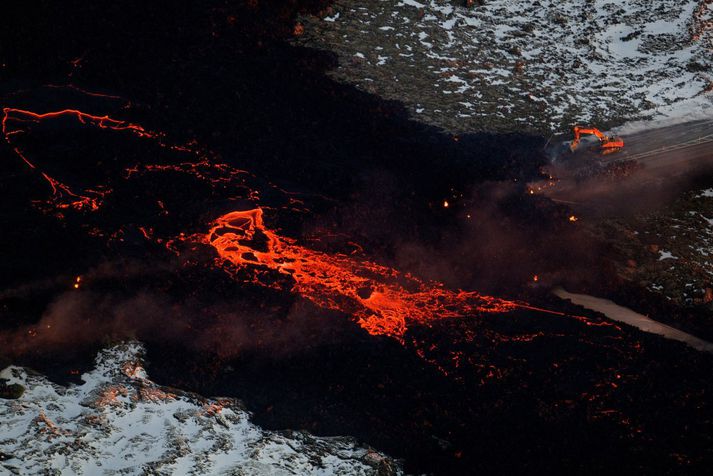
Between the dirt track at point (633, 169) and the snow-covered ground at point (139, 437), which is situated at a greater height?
the dirt track at point (633, 169)

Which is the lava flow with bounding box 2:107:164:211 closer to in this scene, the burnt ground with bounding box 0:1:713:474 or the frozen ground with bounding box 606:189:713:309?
the burnt ground with bounding box 0:1:713:474

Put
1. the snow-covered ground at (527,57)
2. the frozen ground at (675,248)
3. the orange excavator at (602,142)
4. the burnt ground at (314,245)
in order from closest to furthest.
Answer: the burnt ground at (314,245) → the frozen ground at (675,248) → the orange excavator at (602,142) → the snow-covered ground at (527,57)

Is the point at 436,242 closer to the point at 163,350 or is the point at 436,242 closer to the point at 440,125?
the point at 440,125

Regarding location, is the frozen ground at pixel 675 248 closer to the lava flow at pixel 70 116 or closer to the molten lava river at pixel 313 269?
the molten lava river at pixel 313 269

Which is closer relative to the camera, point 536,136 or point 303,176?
point 303,176

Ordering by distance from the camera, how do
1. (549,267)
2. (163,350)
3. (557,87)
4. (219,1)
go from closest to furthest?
(163,350), (549,267), (219,1), (557,87)

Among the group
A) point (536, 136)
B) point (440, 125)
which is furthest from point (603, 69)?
point (440, 125)

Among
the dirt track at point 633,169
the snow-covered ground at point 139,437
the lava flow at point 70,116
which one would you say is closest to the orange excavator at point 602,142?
the dirt track at point 633,169
